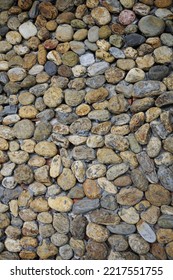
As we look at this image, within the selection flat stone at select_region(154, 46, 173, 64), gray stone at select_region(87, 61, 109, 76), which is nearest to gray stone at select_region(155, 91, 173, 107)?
flat stone at select_region(154, 46, 173, 64)

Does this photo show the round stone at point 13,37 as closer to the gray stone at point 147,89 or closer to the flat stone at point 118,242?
the gray stone at point 147,89

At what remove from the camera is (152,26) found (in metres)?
1.24

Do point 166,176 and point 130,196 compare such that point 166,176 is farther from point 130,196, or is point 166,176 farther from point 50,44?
point 50,44

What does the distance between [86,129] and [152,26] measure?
0.40m

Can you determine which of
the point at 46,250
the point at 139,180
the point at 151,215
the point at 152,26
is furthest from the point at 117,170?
the point at 152,26

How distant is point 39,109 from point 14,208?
362 mm

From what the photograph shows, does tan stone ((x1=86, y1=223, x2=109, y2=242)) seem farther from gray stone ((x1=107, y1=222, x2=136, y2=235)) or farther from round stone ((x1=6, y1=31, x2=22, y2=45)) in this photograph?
round stone ((x1=6, y1=31, x2=22, y2=45))

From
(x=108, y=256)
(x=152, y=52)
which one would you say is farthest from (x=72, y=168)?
(x=152, y=52)

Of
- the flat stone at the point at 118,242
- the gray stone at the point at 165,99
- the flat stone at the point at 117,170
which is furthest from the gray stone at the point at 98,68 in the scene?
the flat stone at the point at 118,242

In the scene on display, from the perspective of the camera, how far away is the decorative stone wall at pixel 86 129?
4.01ft

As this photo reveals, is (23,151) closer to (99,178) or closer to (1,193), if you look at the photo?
(1,193)

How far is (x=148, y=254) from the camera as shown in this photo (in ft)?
4.05

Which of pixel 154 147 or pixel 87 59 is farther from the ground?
pixel 87 59

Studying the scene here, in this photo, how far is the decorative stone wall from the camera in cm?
122
